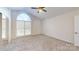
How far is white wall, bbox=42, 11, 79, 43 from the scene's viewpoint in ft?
6.81

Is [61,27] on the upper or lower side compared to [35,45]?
upper

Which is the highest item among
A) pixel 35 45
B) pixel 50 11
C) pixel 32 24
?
pixel 50 11

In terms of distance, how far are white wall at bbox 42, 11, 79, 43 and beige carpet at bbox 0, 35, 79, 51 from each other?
0.11 metres

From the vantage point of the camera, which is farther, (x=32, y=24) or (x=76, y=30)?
(x=32, y=24)

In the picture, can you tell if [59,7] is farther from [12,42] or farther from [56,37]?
[12,42]

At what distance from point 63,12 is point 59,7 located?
126mm

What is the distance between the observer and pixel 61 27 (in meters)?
2.13

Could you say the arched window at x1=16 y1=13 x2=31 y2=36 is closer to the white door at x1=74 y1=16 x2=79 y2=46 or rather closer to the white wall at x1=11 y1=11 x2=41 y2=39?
the white wall at x1=11 y1=11 x2=41 y2=39

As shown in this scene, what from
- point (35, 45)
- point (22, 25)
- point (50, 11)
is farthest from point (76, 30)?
point (22, 25)

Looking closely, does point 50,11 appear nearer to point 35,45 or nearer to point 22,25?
point 22,25

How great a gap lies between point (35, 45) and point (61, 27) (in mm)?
609

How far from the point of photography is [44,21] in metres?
2.21

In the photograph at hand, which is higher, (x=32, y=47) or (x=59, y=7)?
(x=59, y=7)
